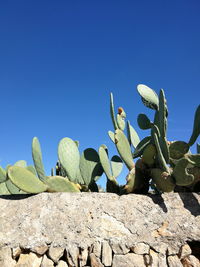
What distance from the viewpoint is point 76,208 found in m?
2.25

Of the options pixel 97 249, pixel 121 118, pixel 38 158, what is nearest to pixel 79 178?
pixel 38 158

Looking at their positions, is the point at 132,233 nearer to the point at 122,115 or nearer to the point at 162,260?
the point at 162,260

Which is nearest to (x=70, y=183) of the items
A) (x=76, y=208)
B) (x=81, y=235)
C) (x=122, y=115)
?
(x=76, y=208)

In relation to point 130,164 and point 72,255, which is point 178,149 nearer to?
point 130,164

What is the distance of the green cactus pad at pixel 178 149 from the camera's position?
257 centimetres

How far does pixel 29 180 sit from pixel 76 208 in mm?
449

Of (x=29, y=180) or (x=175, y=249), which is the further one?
(x=29, y=180)

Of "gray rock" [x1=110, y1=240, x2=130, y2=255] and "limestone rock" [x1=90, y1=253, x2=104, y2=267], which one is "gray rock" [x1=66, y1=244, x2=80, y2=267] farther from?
"gray rock" [x1=110, y1=240, x2=130, y2=255]

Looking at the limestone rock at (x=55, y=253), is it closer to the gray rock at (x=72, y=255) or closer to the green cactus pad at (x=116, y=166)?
the gray rock at (x=72, y=255)

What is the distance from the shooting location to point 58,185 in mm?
2498

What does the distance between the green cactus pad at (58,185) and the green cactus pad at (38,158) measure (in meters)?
0.07

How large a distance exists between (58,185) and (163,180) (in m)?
0.88

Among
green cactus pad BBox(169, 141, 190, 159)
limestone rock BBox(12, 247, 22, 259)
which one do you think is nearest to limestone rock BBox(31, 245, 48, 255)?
limestone rock BBox(12, 247, 22, 259)

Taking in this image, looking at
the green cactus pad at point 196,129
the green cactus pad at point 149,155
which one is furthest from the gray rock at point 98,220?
the green cactus pad at point 196,129
